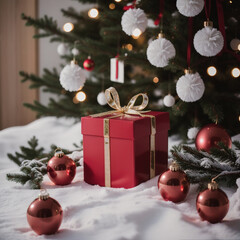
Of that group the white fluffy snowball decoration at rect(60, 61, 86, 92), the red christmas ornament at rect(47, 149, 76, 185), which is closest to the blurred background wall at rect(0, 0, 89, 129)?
the white fluffy snowball decoration at rect(60, 61, 86, 92)

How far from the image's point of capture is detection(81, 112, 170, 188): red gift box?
1165mm

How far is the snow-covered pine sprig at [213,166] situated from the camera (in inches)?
43.2

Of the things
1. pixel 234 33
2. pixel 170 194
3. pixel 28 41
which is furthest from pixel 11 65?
pixel 170 194

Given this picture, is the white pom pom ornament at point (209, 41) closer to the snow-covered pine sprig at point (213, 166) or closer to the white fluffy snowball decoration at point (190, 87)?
the white fluffy snowball decoration at point (190, 87)

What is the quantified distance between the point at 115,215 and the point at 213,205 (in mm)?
260

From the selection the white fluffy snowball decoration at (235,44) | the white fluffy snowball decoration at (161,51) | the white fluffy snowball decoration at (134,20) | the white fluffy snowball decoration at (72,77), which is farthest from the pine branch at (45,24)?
the white fluffy snowball decoration at (235,44)

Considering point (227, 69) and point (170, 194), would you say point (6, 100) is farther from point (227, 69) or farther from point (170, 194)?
point (170, 194)

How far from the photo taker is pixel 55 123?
8.44ft

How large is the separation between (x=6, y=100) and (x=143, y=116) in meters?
2.34

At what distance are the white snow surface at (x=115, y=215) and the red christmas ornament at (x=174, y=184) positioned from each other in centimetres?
2

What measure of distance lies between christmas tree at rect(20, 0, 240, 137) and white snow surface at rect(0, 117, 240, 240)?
0.48m

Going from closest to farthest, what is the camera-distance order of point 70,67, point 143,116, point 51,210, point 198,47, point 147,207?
1. point 51,210
2. point 147,207
3. point 143,116
4. point 198,47
5. point 70,67

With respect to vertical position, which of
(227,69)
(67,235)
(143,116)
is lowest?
(67,235)

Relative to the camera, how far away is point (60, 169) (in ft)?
3.96
